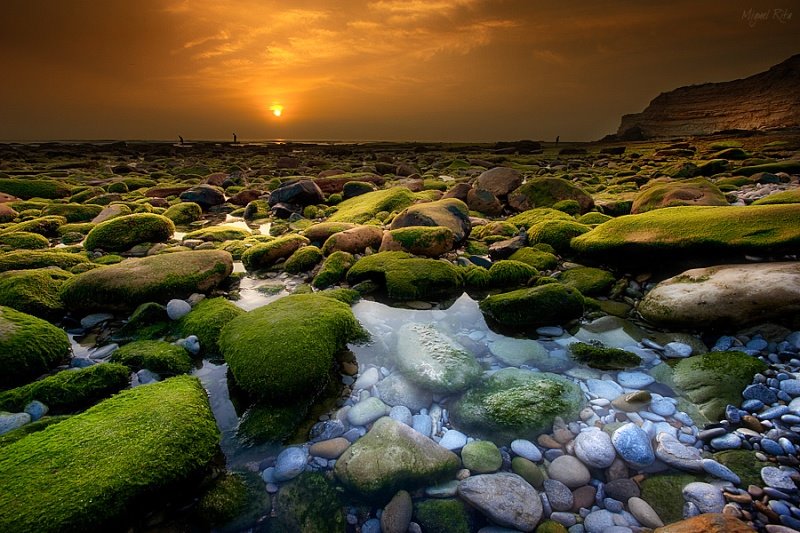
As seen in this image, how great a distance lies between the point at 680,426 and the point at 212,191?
14.2 meters

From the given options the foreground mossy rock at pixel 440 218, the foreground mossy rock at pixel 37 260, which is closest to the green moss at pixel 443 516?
the foreground mossy rock at pixel 440 218

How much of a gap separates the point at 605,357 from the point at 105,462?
420cm

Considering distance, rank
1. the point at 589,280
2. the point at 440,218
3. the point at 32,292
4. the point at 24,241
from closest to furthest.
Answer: the point at 32,292 < the point at 589,280 < the point at 440,218 < the point at 24,241

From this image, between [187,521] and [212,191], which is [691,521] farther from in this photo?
[212,191]

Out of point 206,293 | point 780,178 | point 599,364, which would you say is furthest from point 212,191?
point 780,178

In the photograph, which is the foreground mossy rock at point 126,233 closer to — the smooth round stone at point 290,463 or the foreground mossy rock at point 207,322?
the foreground mossy rock at point 207,322

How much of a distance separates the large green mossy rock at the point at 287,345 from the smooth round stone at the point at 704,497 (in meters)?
2.78

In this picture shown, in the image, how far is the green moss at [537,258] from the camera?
6188 millimetres

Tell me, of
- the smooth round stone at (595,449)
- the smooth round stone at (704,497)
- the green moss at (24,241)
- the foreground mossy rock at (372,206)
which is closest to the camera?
the smooth round stone at (704,497)

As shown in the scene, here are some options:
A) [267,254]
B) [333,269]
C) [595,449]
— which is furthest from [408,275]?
[595,449]

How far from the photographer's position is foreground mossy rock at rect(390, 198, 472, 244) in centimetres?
751

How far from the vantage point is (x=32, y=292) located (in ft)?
15.5

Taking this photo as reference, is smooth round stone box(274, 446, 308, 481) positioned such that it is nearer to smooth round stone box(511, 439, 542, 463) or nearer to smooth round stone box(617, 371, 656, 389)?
smooth round stone box(511, 439, 542, 463)

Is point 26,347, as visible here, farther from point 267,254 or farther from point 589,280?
point 589,280
